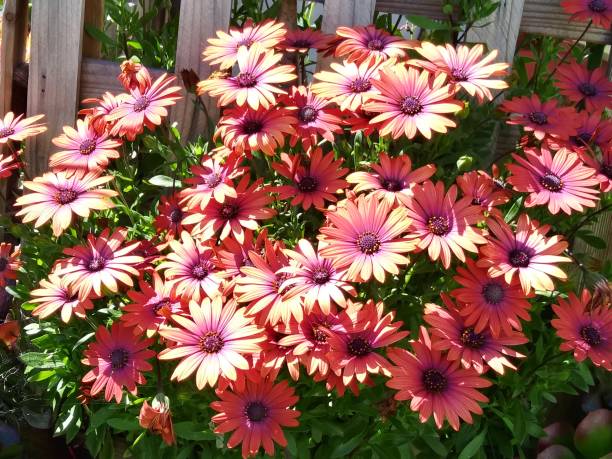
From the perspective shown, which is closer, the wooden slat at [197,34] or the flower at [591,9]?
the flower at [591,9]

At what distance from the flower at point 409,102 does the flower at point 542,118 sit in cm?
17

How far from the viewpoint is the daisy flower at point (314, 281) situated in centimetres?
122

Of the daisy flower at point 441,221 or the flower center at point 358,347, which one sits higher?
the daisy flower at point 441,221

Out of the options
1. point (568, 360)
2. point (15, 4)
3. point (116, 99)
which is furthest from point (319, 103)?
point (15, 4)

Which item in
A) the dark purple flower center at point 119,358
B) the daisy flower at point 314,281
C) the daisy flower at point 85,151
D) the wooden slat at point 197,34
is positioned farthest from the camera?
the wooden slat at point 197,34

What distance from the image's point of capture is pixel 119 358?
1.43m

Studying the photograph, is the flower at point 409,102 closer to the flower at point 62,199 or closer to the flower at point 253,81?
the flower at point 253,81

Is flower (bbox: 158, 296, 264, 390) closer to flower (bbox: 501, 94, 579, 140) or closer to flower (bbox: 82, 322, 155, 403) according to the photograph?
flower (bbox: 82, 322, 155, 403)

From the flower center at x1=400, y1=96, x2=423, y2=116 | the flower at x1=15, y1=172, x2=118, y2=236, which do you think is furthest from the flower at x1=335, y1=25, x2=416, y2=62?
the flower at x1=15, y1=172, x2=118, y2=236

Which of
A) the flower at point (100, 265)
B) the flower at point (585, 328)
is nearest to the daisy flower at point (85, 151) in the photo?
the flower at point (100, 265)

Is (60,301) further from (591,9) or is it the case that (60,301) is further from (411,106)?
(591,9)

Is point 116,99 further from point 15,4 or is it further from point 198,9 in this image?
point 15,4

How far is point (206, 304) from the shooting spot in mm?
1321

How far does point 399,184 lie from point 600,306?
1.36ft
